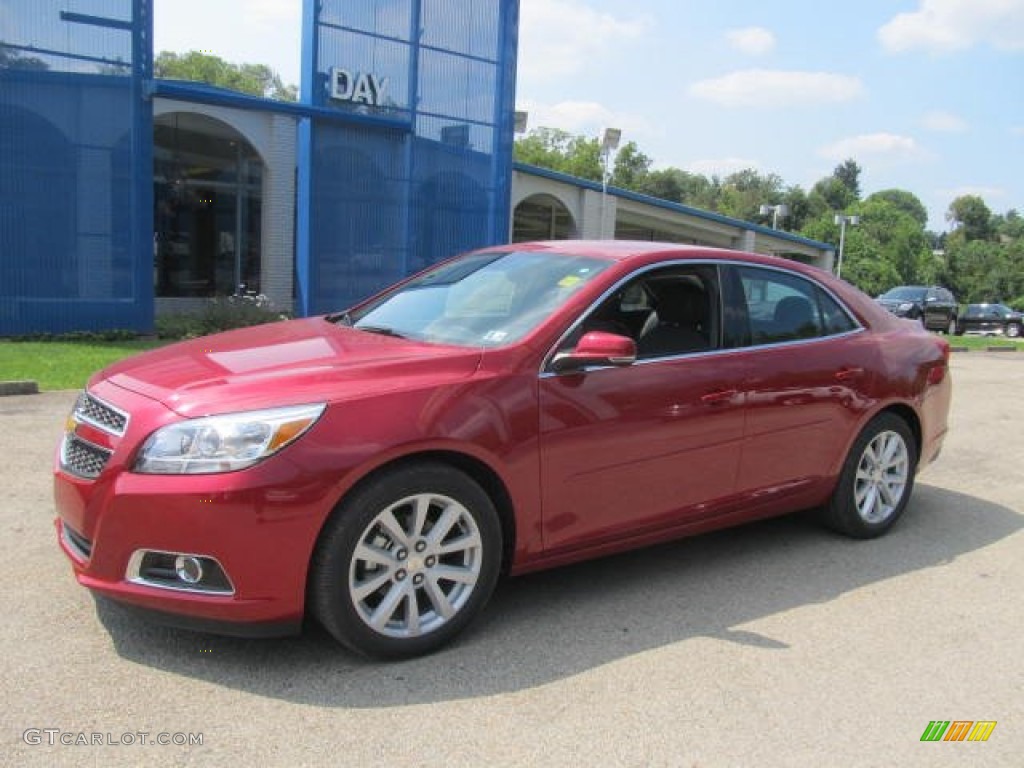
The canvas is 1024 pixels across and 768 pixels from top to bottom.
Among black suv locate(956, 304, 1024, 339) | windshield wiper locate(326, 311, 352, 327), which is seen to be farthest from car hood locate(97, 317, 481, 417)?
black suv locate(956, 304, 1024, 339)

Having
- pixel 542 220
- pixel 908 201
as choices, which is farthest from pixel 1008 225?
pixel 542 220

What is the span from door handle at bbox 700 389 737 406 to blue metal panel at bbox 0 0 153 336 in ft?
40.1

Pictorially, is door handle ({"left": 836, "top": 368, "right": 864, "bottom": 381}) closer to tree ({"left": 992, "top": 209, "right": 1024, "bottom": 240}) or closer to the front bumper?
the front bumper

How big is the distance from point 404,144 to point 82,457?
14971 mm

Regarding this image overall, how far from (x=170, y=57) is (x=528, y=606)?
7683 cm

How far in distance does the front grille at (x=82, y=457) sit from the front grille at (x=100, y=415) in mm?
78

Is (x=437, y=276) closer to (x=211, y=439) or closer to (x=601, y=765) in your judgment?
(x=211, y=439)

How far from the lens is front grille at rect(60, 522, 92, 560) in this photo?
334cm

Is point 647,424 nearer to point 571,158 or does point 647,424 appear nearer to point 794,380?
point 794,380

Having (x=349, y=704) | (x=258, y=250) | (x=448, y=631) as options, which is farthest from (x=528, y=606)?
(x=258, y=250)

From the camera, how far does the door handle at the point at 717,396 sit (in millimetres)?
4277

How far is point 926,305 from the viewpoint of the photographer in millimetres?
31234

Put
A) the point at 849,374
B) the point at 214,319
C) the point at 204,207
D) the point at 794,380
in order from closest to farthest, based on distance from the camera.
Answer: the point at 794,380
the point at 849,374
the point at 214,319
the point at 204,207

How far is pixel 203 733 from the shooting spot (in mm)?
2898
